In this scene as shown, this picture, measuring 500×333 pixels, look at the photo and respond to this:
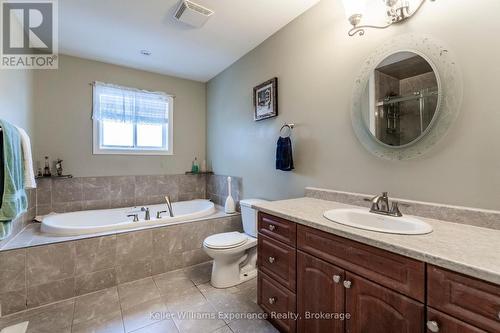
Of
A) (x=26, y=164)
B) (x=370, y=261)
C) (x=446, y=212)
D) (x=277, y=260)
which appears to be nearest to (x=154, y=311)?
(x=277, y=260)

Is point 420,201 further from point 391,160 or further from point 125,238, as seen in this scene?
point 125,238

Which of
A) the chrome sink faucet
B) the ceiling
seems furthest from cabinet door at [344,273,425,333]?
the ceiling

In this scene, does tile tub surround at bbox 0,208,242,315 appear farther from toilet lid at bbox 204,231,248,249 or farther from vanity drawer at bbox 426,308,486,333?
vanity drawer at bbox 426,308,486,333

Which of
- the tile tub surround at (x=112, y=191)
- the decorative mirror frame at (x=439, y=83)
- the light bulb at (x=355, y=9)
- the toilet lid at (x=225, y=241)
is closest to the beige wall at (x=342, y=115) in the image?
the decorative mirror frame at (x=439, y=83)

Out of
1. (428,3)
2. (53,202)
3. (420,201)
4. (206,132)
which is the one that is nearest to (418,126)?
(420,201)

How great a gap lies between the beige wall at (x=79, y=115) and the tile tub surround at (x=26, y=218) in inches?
17.7

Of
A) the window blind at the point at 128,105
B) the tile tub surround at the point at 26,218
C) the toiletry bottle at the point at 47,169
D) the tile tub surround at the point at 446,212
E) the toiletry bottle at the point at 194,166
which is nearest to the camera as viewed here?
the tile tub surround at the point at 446,212

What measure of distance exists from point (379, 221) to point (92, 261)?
238 cm

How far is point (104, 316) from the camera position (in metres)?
1.71

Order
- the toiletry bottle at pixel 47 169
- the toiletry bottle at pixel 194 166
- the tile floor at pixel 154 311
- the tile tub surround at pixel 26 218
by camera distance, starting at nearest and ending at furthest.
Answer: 1. the tile floor at pixel 154 311
2. the tile tub surround at pixel 26 218
3. the toiletry bottle at pixel 47 169
4. the toiletry bottle at pixel 194 166

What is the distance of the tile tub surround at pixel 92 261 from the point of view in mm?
1765

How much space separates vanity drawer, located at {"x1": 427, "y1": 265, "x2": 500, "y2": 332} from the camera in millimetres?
677

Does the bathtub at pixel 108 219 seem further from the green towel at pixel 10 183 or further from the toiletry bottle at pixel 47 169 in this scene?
the green towel at pixel 10 183

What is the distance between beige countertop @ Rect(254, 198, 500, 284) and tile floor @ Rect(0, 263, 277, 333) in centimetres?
102
